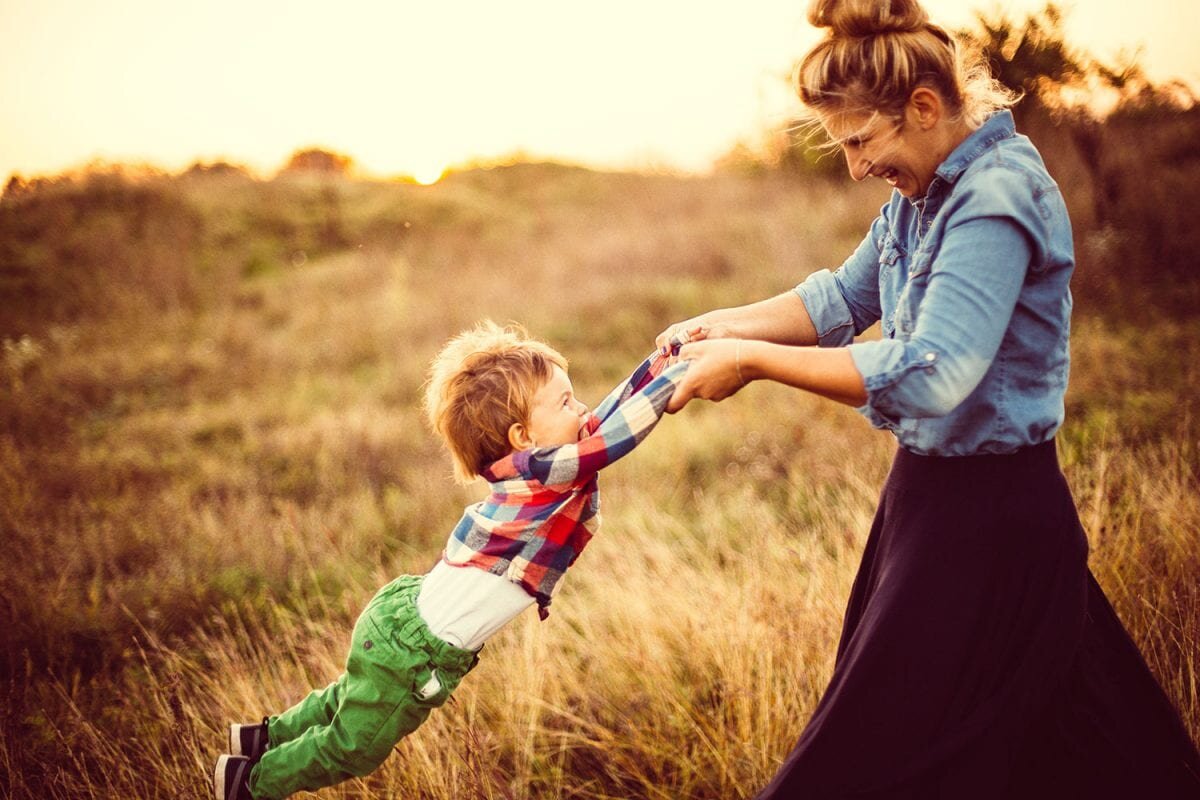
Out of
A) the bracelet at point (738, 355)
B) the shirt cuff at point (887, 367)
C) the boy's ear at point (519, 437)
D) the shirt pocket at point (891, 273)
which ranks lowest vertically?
the boy's ear at point (519, 437)

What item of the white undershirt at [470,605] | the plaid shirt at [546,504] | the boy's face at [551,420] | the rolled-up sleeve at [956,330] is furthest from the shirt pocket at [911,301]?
the white undershirt at [470,605]

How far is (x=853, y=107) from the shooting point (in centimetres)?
150

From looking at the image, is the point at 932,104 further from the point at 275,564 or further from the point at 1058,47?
the point at 1058,47

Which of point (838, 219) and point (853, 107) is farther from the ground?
point (838, 219)

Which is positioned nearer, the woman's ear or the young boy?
the woman's ear

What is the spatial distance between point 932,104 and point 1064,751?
141 centimetres

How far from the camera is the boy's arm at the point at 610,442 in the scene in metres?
1.71

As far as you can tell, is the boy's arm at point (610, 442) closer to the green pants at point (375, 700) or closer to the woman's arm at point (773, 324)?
the woman's arm at point (773, 324)

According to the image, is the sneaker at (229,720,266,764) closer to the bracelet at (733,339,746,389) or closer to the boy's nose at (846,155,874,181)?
the bracelet at (733,339,746,389)

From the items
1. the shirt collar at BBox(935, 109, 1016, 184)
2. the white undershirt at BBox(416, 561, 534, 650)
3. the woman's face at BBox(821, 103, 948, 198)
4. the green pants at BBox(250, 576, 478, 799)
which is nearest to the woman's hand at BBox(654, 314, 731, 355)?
the woman's face at BBox(821, 103, 948, 198)

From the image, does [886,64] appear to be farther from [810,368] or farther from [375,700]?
[375,700]

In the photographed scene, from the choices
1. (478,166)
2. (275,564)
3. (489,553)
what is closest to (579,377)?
(275,564)

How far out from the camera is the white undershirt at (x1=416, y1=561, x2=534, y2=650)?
196 centimetres

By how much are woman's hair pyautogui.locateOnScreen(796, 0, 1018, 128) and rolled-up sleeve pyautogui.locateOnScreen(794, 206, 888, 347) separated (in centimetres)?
44
